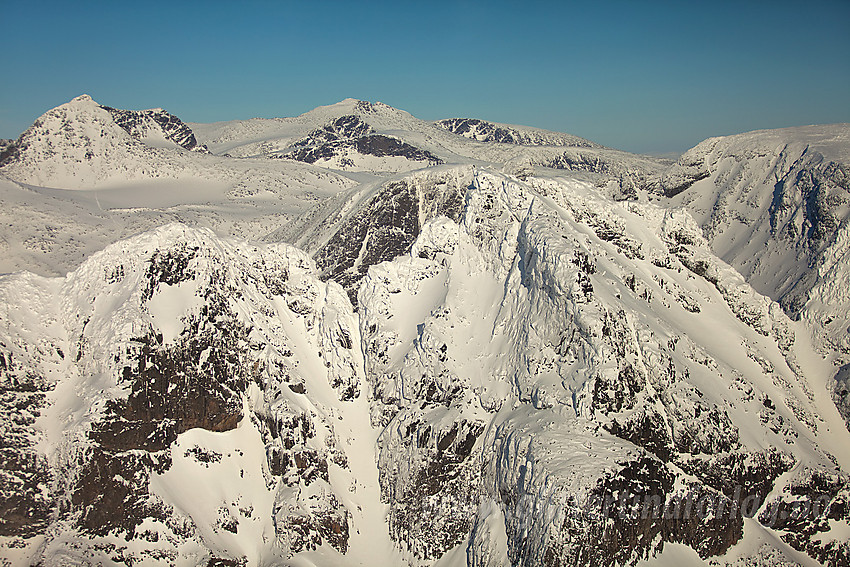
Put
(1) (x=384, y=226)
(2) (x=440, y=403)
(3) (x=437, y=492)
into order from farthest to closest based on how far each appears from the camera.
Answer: (1) (x=384, y=226)
(2) (x=440, y=403)
(3) (x=437, y=492)

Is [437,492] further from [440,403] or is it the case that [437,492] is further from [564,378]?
[564,378]

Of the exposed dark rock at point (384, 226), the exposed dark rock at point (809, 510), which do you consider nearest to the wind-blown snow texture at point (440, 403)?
the exposed dark rock at point (809, 510)

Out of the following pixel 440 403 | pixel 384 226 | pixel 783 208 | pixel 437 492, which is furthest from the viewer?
pixel 384 226

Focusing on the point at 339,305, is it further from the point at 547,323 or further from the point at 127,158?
the point at 127,158

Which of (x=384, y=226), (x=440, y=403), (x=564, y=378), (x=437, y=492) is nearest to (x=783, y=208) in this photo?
(x=384, y=226)

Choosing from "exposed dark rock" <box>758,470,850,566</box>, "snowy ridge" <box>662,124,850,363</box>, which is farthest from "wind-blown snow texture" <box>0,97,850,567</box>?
"snowy ridge" <box>662,124,850,363</box>

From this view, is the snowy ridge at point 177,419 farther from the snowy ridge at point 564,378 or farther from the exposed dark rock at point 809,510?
the exposed dark rock at point 809,510

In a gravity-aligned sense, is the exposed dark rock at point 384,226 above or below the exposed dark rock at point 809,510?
above

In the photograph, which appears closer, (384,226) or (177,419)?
(177,419)

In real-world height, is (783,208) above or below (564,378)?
above
